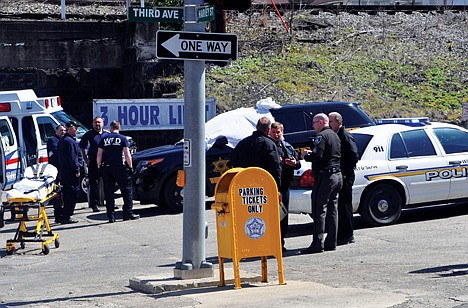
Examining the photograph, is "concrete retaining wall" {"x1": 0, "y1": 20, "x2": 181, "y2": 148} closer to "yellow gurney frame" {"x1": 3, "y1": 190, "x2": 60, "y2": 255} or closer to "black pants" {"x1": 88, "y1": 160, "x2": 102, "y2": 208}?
"black pants" {"x1": 88, "y1": 160, "x2": 102, "y2": 208}

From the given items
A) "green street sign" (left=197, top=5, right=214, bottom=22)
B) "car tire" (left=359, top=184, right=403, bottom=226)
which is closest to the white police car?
"car tire" (left=359, top=184, right=403, bottom=226)

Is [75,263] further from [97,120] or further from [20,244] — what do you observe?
[97,120]

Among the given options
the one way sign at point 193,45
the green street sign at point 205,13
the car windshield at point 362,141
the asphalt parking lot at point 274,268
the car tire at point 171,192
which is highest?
the green street sign at point 205,13

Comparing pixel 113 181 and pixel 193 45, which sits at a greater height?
pixel 193 45

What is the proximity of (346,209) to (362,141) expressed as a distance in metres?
2.01

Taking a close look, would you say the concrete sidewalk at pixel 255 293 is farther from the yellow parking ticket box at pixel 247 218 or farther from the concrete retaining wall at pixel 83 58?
the concrete retaining wall at pixel 83 58

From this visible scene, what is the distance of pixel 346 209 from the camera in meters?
12.2

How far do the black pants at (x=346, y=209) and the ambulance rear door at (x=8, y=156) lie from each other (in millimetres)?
8390

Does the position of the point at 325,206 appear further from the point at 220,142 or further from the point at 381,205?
the point at 220,142

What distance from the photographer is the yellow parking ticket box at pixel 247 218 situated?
9.30 meters

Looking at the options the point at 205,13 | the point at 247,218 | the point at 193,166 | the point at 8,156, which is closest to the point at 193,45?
the point at 205,13

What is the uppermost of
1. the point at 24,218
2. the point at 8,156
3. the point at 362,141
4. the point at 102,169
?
the point at 362,141

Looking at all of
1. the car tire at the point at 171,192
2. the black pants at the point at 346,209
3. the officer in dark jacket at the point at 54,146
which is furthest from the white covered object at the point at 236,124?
the black pants at the point at 346,209

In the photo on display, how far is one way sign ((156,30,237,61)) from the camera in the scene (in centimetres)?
937
